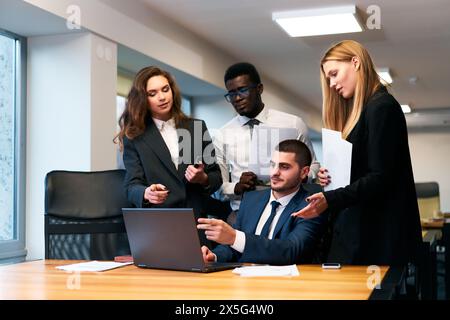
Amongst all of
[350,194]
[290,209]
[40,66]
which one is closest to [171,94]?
[290,209]

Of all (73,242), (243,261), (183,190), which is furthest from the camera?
(183,190)

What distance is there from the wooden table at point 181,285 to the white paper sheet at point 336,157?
0.29 meters

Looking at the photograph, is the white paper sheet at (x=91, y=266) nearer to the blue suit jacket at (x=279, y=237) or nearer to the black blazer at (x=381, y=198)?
the blue suit jacket at (x=279, y=237)

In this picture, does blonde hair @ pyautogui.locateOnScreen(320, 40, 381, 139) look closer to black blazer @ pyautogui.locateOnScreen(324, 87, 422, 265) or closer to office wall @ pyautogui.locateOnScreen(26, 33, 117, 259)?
black blazer @ pyautogui.locateOnScreen(324, 87, 422, 265)

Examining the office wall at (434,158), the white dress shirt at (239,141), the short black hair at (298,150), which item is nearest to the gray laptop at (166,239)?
the short black hair at (298,150)

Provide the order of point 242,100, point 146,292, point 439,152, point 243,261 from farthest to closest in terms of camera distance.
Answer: point 439,152 → point 242,100 → point 243,261 → point 146,292

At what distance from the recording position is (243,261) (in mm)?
2236

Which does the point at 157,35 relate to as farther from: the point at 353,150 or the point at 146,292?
the point at 146,292

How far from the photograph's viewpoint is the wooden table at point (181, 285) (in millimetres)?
1555

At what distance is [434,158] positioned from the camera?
14.0 m

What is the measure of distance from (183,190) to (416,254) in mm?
1079

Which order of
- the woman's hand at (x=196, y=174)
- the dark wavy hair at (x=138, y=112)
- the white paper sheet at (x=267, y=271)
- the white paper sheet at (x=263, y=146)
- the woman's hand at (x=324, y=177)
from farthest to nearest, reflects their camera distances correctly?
the white paper sheet at (x=263, y=146) → the dark wavy hair at (x=138, y=112) → the woman's hand at (x=196, y=174) → the woman's hand at (x=324, y=177) → the white paper sheet at (x=267, y=271)

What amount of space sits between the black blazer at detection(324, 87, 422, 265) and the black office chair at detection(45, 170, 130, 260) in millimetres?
945

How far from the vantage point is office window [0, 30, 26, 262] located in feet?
14.1
